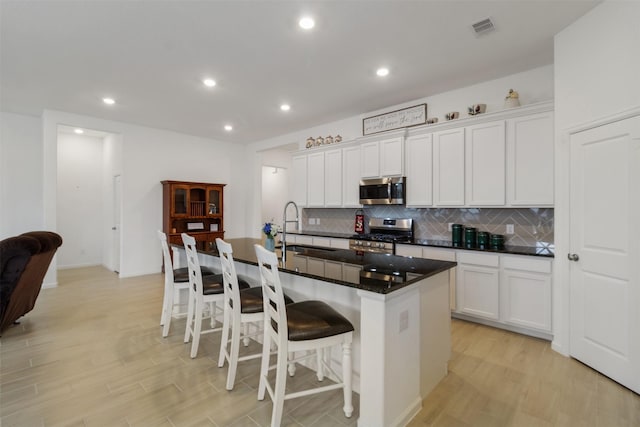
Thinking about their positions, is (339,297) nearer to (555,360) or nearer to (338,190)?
(555,360)

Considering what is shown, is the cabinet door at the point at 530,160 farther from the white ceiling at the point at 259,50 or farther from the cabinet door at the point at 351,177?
the cabinet door at the point at 351,177

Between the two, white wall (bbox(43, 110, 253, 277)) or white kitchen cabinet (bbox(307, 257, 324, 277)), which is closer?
white kitchen cabinet (bbox(307, 257, 324, 277))

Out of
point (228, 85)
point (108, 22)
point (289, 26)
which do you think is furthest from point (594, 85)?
point (108, 22)

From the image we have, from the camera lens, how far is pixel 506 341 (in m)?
2.93

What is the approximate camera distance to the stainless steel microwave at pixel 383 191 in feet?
13.5

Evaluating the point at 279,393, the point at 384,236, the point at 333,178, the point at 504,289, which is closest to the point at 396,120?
the point at 333,178

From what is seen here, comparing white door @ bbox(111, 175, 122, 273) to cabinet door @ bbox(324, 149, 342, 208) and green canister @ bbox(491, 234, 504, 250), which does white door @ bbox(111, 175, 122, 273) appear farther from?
green canister @ bbox(491, 234, 504, 250)

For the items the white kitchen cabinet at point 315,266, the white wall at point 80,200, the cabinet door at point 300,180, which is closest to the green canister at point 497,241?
the white kitchen cabinet at point 315,266

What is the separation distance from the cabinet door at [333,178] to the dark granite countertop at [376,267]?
2367 millimetres

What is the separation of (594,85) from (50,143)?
274 inches

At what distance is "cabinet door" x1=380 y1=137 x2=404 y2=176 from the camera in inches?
162

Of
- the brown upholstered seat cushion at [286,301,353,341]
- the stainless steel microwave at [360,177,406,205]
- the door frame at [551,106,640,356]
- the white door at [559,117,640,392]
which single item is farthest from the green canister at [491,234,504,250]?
the brown upholstered seat cushion at [286,301,353,341]

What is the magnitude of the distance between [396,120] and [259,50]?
7.44ft

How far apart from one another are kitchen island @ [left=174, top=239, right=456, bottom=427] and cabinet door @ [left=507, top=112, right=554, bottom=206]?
1.68 metres
